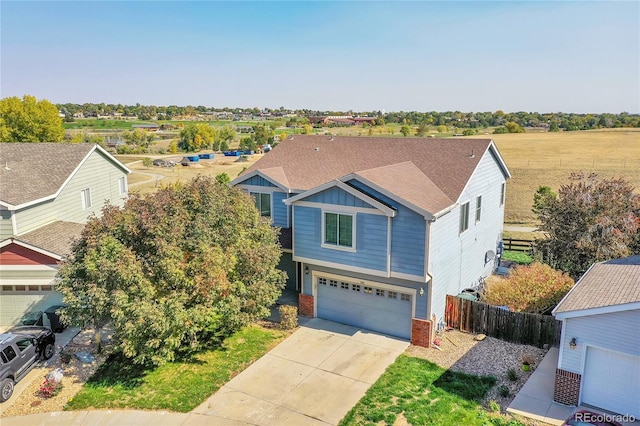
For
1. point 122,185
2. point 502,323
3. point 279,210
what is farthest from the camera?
point 122,185

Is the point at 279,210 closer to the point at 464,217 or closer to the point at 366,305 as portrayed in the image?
the point at 366,305

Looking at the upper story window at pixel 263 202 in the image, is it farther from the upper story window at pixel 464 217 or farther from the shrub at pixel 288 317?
the upper story window at pixel 464 217

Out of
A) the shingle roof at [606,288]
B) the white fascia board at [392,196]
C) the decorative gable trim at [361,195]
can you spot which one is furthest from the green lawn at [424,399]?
the decorative gable trim at [361,195]

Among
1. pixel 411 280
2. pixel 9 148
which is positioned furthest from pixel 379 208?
pixel 9 148

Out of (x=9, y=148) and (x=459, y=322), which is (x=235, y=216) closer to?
(x=459, y=322)

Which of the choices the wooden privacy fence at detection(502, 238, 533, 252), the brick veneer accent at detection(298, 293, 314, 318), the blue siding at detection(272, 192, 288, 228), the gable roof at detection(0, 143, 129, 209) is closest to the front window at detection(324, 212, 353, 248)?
the brick veneer accent at detection(298, 293, 314, 318)

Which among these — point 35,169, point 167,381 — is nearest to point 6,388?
point 167,381
